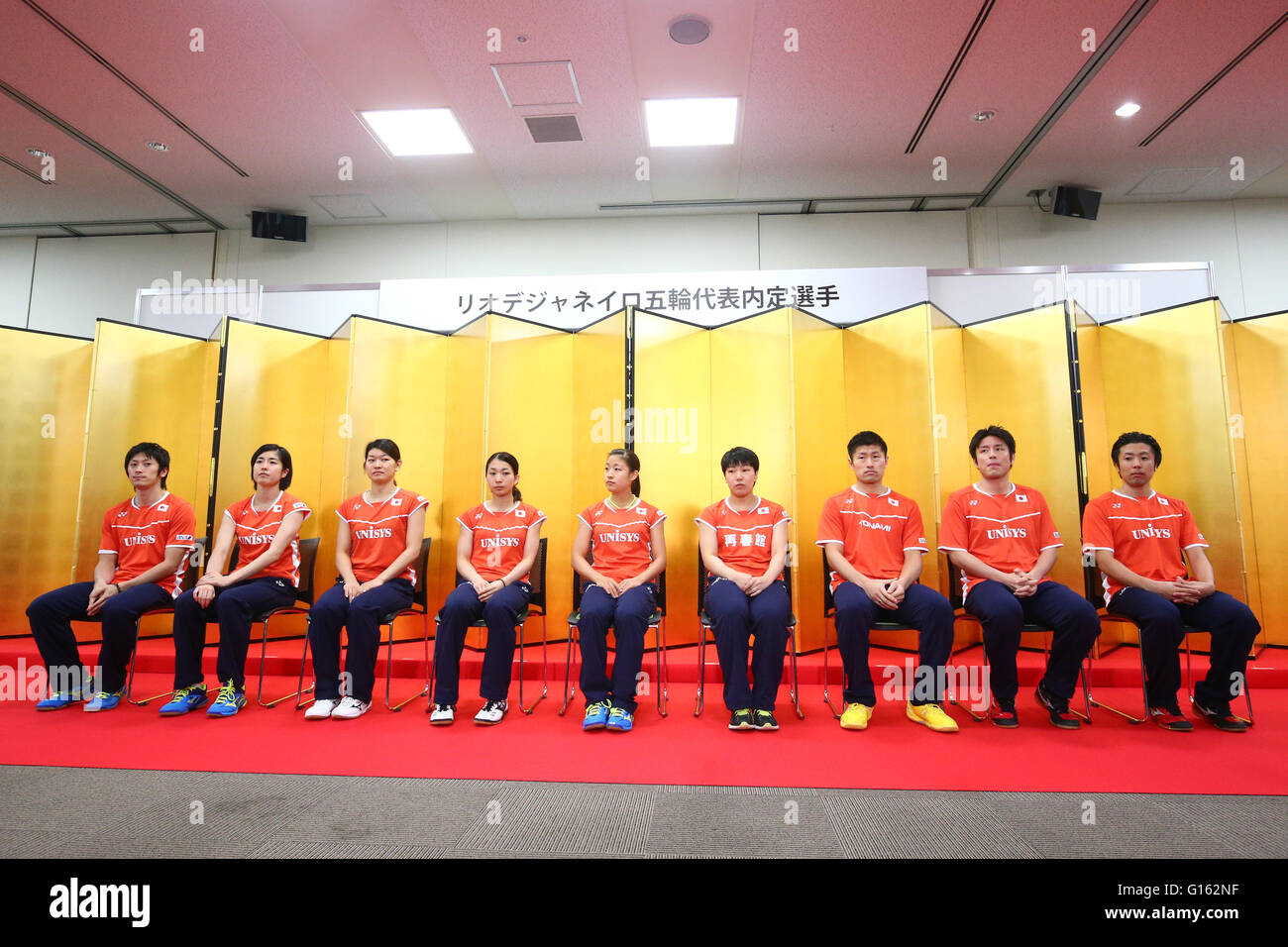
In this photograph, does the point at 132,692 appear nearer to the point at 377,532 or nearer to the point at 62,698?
the point at 62,698

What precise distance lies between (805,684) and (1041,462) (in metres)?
2.25

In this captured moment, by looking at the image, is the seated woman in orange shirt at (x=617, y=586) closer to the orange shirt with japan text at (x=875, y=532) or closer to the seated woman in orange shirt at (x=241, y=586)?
the orange shirt with japan text at (x=875, y=532)

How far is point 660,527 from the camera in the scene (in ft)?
12.0

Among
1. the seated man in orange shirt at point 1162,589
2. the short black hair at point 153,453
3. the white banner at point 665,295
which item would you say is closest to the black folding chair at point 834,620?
the seated man in orange shirt at point 1162,589

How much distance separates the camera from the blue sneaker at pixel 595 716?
296 cm

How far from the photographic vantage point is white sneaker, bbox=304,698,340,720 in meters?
3.15

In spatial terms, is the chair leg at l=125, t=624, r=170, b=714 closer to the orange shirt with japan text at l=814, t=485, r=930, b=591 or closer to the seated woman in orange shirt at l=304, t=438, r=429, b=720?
the seated woman in orange shirt at l=304, t=438, r=429, b=720

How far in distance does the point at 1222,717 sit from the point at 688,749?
2.54m

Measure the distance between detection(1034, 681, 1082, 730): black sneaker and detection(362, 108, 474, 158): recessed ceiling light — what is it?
17.8 feet

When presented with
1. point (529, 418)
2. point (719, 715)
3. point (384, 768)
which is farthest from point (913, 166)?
point (384, 768)

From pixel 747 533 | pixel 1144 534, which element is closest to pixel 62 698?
pixel 747 533

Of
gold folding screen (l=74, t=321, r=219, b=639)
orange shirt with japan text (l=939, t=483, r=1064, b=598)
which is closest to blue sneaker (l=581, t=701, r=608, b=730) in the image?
orange shirt with japan text (l=939, t=483, r=1064, b=598)

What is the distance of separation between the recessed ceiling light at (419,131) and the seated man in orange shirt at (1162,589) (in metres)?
5.06

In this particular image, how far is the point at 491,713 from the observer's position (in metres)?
3.12
